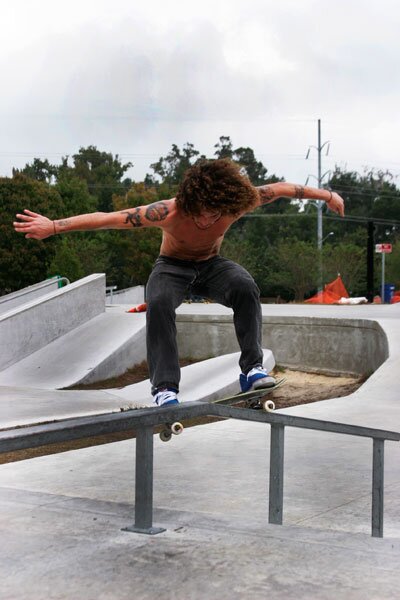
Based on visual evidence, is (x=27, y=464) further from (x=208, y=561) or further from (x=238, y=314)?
(x=208, y=561)

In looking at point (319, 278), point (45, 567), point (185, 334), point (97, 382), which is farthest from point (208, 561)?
point (319, 278)

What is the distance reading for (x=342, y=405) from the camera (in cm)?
1134

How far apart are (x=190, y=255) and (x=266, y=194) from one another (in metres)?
0.77

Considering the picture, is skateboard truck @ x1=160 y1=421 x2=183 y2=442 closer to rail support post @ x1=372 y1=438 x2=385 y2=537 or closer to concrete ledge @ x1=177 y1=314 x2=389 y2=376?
rail support post @ x1=372 y1=438 x2=385 y2=537

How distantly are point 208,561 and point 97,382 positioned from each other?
47.1 feet

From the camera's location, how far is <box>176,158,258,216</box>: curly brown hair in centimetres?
506

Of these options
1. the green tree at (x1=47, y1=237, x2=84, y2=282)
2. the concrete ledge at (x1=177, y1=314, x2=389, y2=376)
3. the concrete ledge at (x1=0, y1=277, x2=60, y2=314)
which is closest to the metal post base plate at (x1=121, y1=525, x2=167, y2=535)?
the concrete ledge at (x1=177, y1=314, x2=389, y2=376)

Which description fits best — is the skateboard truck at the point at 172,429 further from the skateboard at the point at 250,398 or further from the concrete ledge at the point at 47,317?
the concrete ledge at the point at 47,317

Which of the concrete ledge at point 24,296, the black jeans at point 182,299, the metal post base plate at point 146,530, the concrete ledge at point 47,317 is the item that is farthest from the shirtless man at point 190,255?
the concrete ledge at point 24,296

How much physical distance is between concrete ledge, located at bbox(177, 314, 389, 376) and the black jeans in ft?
39.3

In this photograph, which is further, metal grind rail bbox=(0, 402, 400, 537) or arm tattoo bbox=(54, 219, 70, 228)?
arm tattoo bbox=(54, 219, 70, 228)

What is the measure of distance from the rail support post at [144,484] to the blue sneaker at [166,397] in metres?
1.09

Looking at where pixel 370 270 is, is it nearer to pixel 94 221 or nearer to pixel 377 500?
pixel 377 500

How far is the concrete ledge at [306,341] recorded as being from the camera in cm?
1814
